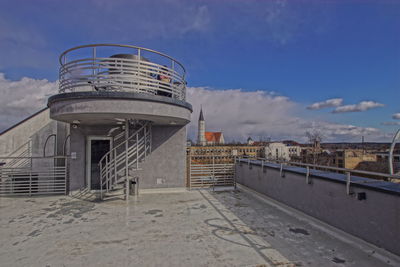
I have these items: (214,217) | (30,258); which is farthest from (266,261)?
(30,258)

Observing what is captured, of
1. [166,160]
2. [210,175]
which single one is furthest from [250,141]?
[166,160]

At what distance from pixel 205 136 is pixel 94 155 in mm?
85523

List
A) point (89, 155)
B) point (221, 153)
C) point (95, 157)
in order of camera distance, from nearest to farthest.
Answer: point (89, 155)
point (95, 157)
point (221, 153)

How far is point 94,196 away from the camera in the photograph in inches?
287

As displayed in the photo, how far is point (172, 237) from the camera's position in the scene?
13.1ft

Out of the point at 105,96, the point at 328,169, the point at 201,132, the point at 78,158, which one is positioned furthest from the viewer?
the point at 201,132

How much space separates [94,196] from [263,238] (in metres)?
6.06

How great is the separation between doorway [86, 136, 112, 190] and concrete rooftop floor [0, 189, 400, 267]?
1660mm

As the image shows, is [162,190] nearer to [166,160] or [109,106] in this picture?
[166,160]

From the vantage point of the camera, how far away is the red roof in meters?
94.8

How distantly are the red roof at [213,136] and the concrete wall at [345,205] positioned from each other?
285ft

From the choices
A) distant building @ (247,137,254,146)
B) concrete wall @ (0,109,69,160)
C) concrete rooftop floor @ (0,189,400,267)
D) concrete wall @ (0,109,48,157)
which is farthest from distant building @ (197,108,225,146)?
concrete rooftop floor @ (0,189,400,267)

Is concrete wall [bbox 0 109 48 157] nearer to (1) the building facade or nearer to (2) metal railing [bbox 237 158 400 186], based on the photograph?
(1) the building facade

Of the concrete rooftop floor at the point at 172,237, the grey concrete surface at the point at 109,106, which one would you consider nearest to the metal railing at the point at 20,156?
the concrete rooftop floor at the point at 172,237
